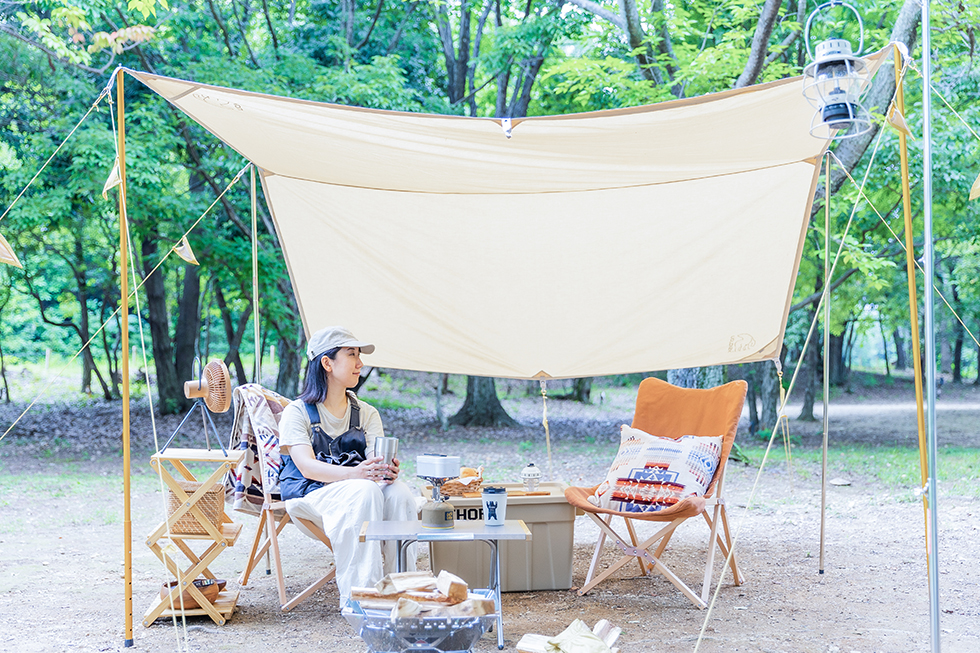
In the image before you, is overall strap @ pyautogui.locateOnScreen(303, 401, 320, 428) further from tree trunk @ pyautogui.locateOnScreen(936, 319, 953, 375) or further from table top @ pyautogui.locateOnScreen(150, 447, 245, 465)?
tree trunk @ pyautogui.locateOnScreen(936, 319, 953, 375)

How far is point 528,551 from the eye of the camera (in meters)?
3.10

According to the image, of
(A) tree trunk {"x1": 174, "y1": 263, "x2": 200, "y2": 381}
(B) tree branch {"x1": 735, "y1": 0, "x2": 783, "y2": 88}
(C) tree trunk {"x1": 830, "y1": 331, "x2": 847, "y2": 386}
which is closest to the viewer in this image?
(B) tree branch {"x1": 735, "y1": 0, "x2": 783, "y2": 88}

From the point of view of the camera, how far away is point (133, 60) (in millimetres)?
7418

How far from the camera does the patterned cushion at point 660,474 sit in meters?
3.11

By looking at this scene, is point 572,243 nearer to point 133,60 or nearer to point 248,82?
point 248,82

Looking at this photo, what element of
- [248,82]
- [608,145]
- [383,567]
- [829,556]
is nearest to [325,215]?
[608,145]

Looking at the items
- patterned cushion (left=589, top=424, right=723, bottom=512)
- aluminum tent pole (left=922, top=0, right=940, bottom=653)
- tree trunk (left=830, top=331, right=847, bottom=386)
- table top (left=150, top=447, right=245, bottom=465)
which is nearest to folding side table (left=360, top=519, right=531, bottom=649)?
table top (left=150, top=447, right=245, bottom=465)

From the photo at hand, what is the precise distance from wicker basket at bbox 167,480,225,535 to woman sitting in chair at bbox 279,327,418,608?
0.22 metres

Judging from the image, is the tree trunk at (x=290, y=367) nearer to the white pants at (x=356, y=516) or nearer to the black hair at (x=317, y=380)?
the black hair at (x=317, y=380)

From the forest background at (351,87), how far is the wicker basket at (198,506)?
3537 millimetres

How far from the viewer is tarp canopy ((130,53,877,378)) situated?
3260mm

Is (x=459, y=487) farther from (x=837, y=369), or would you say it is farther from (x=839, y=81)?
(x=837, y=369)

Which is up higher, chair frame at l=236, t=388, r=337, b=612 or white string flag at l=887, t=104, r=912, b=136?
white string flag at l=887, t=104, r=912, b=136

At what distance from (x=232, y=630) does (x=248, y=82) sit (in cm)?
522
